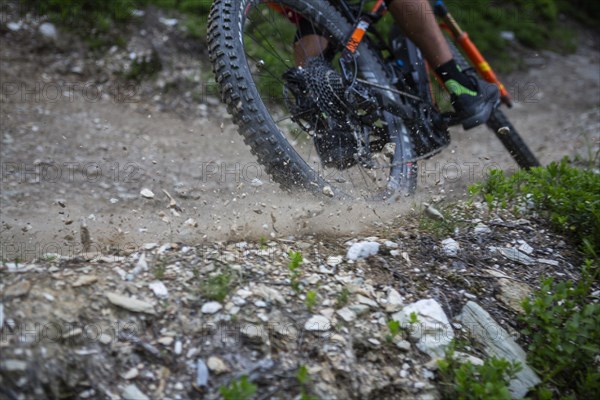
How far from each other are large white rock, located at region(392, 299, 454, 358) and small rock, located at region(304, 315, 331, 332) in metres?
0.32

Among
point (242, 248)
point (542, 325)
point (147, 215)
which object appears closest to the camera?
point (542, 325)

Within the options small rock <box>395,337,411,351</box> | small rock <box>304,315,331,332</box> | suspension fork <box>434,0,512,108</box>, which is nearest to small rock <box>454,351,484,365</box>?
small rock <box>395,337,411,351</box>

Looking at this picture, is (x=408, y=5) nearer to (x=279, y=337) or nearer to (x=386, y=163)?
(x=386, y=163)

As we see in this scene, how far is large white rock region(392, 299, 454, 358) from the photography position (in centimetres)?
234

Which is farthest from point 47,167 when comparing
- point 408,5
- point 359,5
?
point 408,5

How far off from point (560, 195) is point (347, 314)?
1.69 metres

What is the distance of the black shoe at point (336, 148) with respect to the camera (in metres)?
3.31

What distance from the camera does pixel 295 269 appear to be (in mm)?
2531

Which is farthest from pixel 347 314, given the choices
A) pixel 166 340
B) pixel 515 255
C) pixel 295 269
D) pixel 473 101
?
pixel 473 101

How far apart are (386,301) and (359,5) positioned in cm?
211

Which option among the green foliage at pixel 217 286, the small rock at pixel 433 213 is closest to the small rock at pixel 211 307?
the green foliage at pixel 217 286

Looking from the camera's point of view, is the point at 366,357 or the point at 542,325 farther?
the point at 542,325

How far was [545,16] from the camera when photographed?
8336 millimetres

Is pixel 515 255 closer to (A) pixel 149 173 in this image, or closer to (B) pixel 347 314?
(B) pixel 347 314
